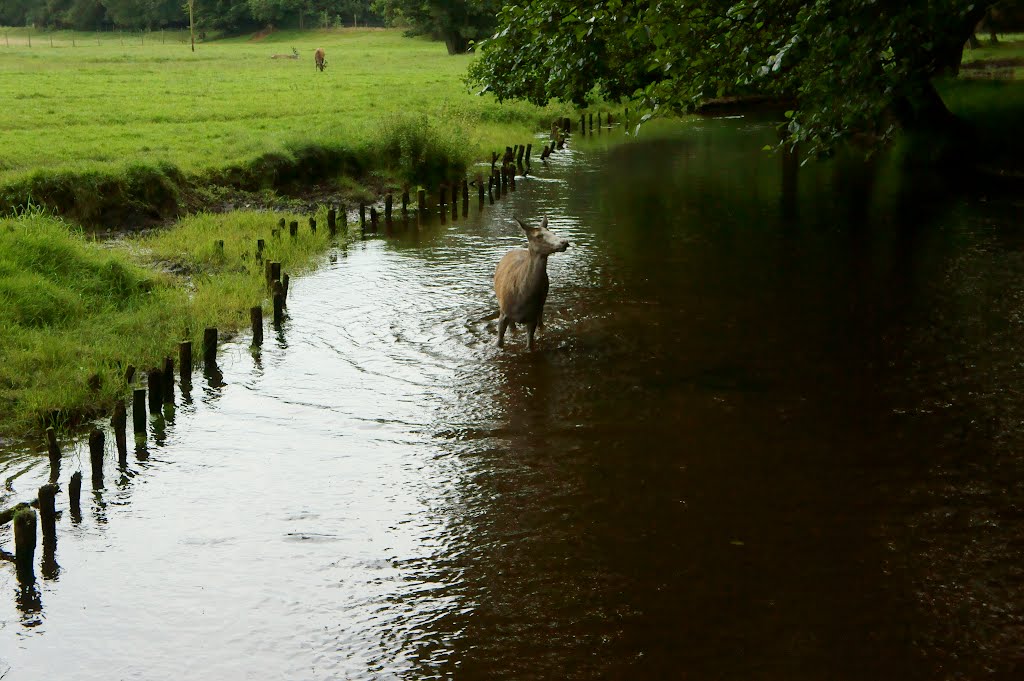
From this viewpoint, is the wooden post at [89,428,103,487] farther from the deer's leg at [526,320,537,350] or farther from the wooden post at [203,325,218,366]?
the deer's leg at [526,320,537,350]

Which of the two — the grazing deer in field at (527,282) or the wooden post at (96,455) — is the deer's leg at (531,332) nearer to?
the grazing deer in field at (527,282)

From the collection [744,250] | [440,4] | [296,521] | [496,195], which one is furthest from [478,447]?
[440,4]

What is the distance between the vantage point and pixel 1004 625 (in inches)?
284

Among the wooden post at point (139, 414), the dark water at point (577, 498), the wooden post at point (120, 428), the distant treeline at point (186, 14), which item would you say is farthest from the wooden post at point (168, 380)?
the distant treeline at point (186, 14)

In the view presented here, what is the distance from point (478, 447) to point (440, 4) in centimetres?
6161

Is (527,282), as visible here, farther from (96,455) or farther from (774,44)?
(96,455)

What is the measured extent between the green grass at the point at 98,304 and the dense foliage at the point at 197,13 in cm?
8345

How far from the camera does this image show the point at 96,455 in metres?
9.12

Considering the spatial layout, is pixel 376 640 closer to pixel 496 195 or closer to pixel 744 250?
pixel 744 250

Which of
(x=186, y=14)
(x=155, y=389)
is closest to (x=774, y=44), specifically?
(x=155, y=389)

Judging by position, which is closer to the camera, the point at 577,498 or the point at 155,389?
the point at 577,498

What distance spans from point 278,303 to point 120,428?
4.73 m

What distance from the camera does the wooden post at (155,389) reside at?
1059 centimetres

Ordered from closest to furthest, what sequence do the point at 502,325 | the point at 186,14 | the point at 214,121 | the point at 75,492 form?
the point at 75,492
the point at 502,325
the point at 214,121
the point at 186,14
